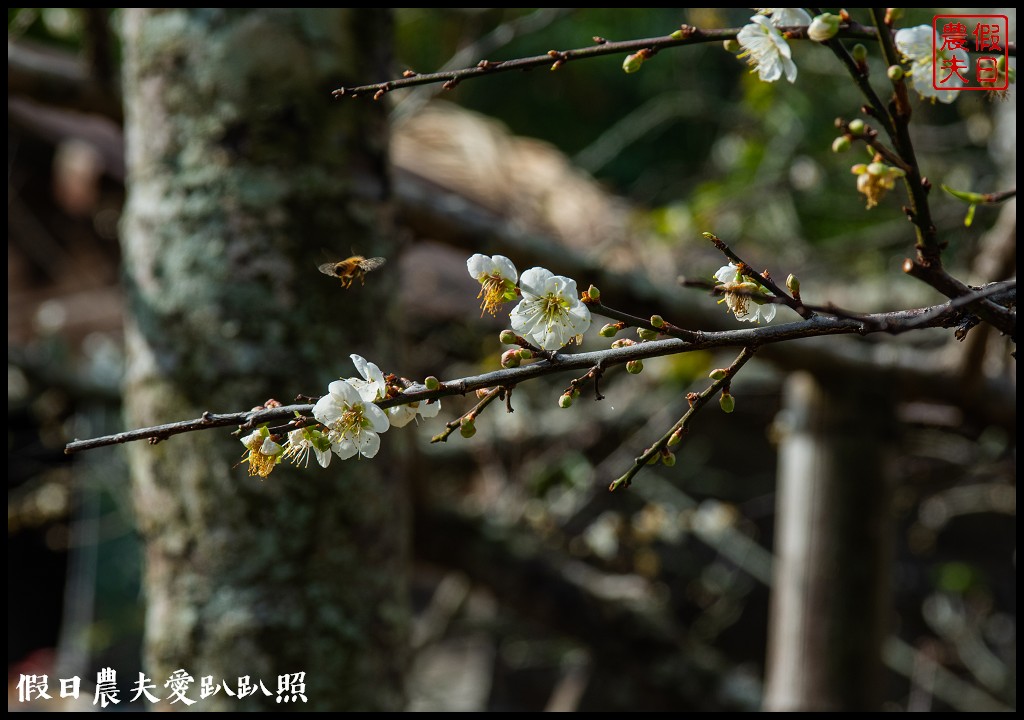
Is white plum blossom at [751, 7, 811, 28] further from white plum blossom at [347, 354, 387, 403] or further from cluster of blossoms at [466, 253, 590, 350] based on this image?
white plum blossom at [347, 354, 387, 403]

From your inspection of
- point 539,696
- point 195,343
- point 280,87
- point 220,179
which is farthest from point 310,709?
point 539,696

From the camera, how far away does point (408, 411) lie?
68 centimetres

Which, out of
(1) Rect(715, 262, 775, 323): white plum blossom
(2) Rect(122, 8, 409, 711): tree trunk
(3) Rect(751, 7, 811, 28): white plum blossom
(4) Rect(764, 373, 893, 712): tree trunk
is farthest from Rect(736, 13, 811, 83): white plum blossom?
(4) Rect(764, 373, 893, 712): tree trunk

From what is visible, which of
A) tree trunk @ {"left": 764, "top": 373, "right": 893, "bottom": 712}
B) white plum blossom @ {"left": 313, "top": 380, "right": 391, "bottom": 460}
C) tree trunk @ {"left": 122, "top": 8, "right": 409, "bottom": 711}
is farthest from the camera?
tree trunk @ {"left": 764, "top": 373, "right": 893, "bottom": 712}

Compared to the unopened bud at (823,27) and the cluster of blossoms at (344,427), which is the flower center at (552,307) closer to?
the cluster of blossoms at (344,427)

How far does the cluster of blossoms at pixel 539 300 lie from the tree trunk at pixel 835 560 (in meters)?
1.35

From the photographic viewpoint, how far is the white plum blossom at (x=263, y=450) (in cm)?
61

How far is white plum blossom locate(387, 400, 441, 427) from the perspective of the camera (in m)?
0.67

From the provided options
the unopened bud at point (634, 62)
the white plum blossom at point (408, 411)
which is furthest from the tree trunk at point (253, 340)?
the unopened bud at point (634, 62)

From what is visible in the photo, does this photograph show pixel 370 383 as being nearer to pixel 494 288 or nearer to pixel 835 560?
pixel 494 288

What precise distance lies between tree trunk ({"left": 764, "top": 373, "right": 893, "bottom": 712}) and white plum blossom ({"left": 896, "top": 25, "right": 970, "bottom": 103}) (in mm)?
1192

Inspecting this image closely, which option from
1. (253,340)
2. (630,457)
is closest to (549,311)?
(253,340)

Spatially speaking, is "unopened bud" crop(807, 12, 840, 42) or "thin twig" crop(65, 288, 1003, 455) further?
"unopened bud" crop(807, 12, 840, 42)

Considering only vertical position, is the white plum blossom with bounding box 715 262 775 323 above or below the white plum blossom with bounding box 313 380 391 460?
above
